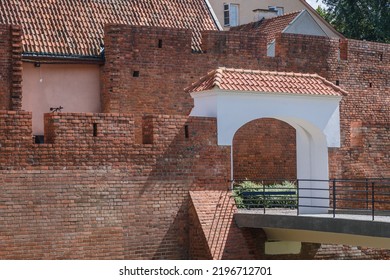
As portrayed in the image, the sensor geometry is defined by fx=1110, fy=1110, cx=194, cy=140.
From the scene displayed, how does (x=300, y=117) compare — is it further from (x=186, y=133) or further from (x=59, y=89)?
(x=59, y=89)

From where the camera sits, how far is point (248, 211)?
22.8 meters

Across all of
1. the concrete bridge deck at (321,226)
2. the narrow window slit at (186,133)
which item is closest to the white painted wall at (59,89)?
the narrow window slit at (186,133)

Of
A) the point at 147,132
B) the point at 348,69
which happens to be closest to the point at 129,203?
the point at 147,132

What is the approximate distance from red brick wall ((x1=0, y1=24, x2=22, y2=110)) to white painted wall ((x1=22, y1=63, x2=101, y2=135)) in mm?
926

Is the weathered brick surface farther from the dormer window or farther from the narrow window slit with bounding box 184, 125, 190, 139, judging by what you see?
the dormer window

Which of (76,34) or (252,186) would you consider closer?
(252,186)

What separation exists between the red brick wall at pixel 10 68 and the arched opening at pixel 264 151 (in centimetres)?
584

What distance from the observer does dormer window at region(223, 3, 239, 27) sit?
40106 mm

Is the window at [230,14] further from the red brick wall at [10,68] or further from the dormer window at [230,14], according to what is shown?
the red brick wall at [10,68]

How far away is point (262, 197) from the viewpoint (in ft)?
76.8

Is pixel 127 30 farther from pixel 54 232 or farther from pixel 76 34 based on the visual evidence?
pixel 54 232

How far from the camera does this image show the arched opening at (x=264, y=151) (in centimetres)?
2708

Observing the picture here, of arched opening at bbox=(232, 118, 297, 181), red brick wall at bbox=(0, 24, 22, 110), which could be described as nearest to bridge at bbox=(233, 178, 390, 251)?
arched opening at bbox=(232, 118, 297, 181)
